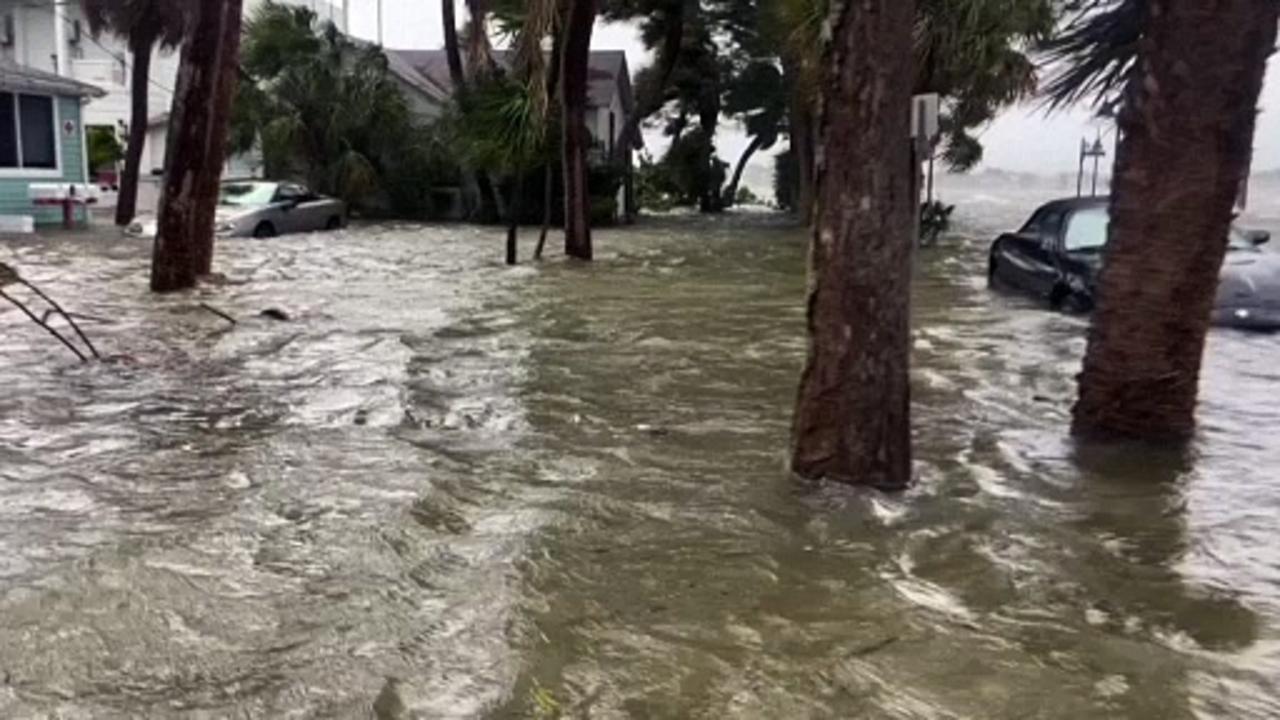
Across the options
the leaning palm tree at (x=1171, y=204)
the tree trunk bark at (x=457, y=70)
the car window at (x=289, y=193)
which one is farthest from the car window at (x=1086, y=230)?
the tree trunk bark at (x=457, y=70)

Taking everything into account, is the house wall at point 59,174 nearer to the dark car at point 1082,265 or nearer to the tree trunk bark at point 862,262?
the dark car at point 1082,265

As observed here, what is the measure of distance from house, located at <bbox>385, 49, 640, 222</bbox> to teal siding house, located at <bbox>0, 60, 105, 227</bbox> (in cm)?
960

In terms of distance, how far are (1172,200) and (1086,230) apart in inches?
271

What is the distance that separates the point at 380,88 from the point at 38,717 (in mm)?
29062

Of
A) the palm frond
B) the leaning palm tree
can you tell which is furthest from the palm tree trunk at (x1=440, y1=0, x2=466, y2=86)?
the leaning palm tree

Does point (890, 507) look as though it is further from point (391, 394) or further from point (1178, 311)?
point (391, 394)

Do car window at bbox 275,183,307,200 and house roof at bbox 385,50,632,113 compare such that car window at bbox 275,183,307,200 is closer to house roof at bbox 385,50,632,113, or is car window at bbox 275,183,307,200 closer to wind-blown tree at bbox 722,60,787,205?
house roof at bbox 385,50,632,113

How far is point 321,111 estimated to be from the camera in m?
30.7

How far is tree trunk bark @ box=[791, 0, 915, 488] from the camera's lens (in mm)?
5414

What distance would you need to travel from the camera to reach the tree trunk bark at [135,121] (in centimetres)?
2523

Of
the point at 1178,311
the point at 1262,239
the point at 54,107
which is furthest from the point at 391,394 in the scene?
the point at 54,107

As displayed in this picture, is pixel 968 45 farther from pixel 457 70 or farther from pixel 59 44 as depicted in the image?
pixel 59 44

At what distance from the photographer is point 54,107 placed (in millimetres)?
25875

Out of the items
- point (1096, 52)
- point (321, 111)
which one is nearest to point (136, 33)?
point (321, 111)
